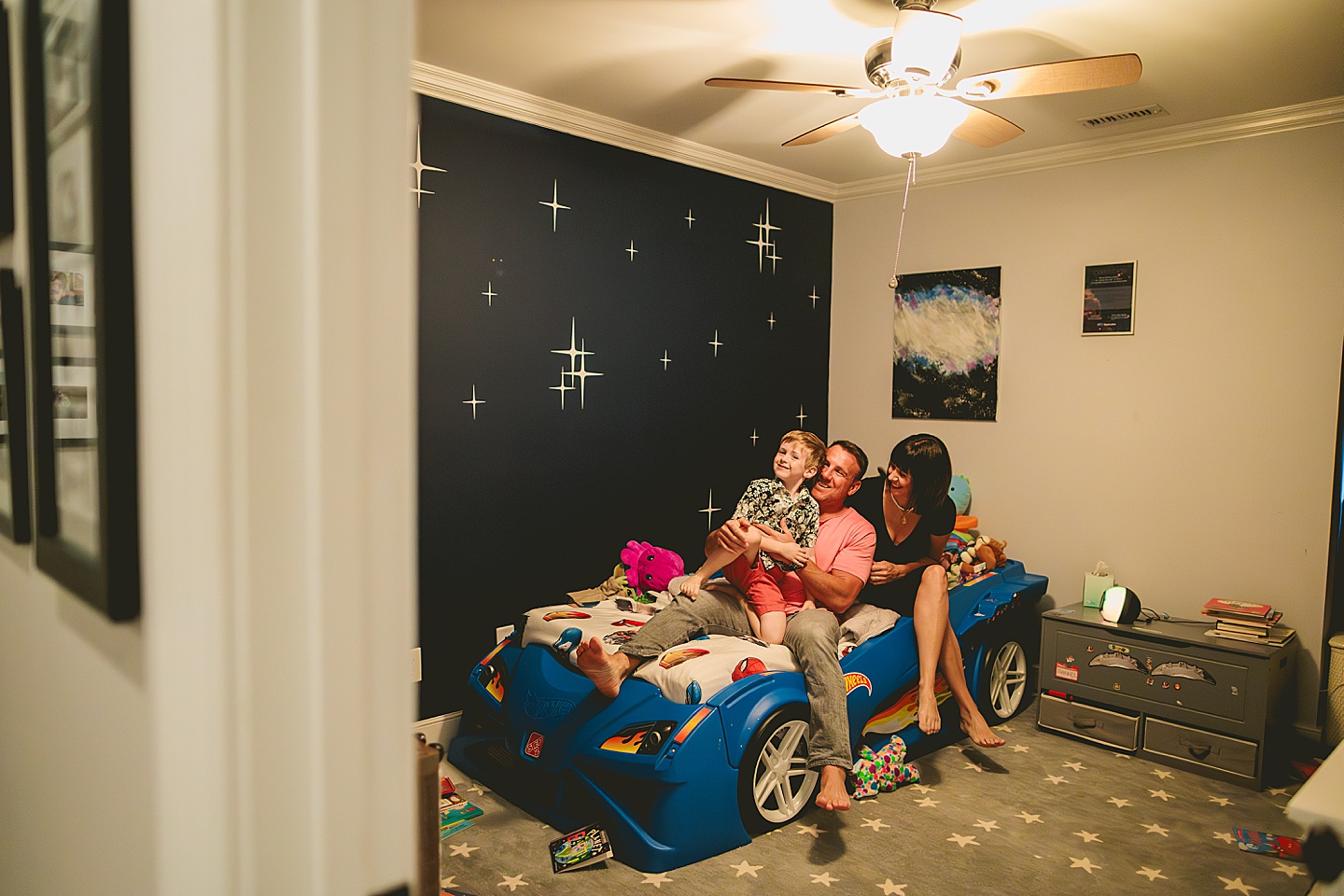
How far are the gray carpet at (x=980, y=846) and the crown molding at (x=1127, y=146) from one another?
2620 millimetres

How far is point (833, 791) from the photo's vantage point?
8.91ft

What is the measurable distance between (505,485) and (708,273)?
5.13ft

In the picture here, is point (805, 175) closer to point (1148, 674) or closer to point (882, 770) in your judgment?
point (1148, 674)

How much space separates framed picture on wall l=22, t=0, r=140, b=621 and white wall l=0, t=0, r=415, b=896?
71 millimetres

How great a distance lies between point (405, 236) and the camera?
628mm

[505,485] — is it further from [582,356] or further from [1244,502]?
[1244,502]

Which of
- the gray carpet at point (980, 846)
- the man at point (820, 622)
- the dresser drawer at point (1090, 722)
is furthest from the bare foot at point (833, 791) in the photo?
the dresser drawer at point (1090, 722)

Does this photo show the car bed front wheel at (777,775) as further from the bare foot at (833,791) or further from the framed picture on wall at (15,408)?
the framed picture on wall at (15,408)

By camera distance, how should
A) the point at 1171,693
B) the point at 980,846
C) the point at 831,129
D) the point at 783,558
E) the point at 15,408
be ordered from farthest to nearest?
the point at 1171,693
the point at 783,558
the point at 831,129
the point at 980,846
the point at 15,408

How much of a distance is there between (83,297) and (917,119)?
6.99ft

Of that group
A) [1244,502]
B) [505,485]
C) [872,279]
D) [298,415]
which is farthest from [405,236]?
[872,279]

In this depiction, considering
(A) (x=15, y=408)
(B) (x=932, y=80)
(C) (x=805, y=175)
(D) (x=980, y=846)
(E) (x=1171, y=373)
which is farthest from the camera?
(C) (x=805, y=175)

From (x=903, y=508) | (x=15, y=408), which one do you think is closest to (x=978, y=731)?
(x=903, y=508)

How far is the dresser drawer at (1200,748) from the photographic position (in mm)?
3152
